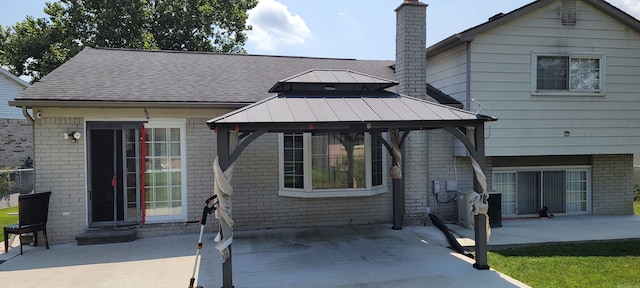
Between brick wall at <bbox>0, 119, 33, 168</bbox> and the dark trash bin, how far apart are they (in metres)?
19.4

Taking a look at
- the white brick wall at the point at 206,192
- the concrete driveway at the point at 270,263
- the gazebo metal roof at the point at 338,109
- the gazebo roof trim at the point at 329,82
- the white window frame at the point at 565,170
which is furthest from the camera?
the white window frame at the point at 565,170

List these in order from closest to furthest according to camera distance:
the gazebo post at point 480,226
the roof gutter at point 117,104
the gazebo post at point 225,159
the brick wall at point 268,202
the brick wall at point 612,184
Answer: the gazebo post at point 225,159
the gazebo post at point 480,226
the roof gutter at point 117,104
the brick wall at point 268,202
the brick wall at point 612,184

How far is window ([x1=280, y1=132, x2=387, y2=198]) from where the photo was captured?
8547mm

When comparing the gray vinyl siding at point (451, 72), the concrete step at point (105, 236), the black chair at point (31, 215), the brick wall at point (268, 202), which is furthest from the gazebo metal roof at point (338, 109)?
the black chair at point (31, 215)

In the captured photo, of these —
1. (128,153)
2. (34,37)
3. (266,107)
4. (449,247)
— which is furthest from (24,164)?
(449,247)

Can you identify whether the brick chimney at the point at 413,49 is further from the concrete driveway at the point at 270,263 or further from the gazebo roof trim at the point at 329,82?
the concrete driveway at the point at 270,263

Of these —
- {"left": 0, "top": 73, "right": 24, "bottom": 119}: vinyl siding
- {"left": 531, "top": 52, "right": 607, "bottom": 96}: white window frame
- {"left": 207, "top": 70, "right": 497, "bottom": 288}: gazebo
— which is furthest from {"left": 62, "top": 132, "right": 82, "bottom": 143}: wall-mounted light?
{"left": 0, "top": 73, "right": 24, "bottom": 119}: vinyl siding

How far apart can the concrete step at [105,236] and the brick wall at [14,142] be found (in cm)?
1396

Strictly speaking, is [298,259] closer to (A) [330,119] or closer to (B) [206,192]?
(A) [330,119]

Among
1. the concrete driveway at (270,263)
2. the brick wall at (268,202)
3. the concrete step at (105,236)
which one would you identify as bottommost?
the concrete driveway at (270,263)

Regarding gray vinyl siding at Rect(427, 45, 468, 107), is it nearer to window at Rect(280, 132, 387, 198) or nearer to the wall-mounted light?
window at Rect(280, 132, 387, 198)

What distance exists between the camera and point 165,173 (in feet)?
26.7

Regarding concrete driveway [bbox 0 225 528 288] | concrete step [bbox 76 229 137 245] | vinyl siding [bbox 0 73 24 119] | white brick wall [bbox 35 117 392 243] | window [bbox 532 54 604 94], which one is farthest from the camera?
vinyl siding [bbox 0 73 24 119]

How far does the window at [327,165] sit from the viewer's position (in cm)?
855
